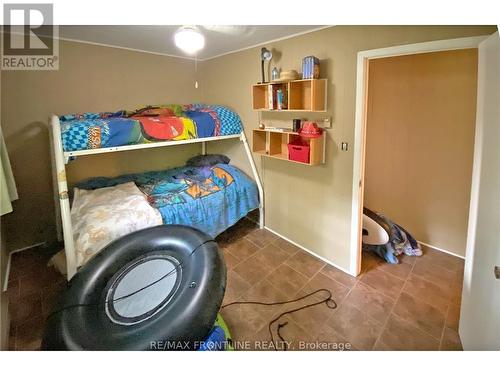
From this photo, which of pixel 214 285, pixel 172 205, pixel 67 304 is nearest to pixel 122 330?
pixel 67 304

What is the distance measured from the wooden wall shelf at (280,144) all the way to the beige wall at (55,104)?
151cm

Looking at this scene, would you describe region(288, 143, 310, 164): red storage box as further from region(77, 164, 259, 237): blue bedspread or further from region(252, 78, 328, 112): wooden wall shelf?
region(77, 164, 259, 237): blue bedspread

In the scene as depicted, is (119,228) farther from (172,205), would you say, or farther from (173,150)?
(173,150)

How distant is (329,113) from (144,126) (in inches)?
64.1

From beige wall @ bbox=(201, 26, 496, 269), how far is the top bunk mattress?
0.40 m

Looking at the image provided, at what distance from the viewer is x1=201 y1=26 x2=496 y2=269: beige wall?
1.87m

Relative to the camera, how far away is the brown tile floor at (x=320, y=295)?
5.45 ft

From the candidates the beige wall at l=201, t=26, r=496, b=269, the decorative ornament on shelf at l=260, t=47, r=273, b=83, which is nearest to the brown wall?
the beige wall at l=201, t=26, r=496, b=269

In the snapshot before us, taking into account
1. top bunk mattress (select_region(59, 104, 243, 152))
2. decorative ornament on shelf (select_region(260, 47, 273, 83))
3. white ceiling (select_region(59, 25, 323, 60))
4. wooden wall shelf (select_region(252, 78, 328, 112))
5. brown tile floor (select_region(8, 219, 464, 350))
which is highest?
white ceiling (select_region(59, 25, 323, 60))

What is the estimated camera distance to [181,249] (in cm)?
162

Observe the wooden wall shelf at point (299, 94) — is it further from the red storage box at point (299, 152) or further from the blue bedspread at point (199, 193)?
the blue bedspread at point (199, 193)

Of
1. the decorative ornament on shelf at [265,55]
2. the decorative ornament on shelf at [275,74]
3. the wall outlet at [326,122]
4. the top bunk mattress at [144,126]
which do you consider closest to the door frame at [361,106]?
the wall outlet at [326,122]

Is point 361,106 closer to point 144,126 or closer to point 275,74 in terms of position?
point 275,74
